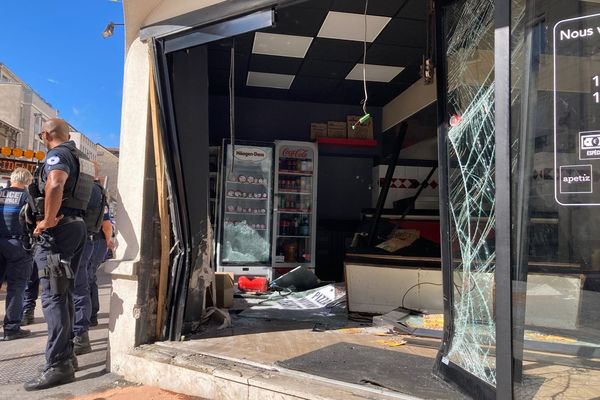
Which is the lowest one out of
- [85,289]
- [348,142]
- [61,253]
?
[85,289]

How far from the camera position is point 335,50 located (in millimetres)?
5887

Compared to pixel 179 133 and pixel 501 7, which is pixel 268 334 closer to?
pixel 179 133

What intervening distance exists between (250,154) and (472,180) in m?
5.38

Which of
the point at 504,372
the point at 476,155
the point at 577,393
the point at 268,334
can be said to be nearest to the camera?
the point at 504,372

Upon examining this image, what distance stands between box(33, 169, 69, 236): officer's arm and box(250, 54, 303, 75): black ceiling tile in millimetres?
3653

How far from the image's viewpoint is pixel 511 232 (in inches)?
89.6

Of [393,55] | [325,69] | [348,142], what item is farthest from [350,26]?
[348,142]

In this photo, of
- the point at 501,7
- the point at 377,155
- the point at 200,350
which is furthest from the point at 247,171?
Result: the point at 501,7

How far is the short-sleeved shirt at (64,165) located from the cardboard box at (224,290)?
6.83 ft

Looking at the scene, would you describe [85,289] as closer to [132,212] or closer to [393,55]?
[132,212]

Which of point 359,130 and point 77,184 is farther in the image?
point 359,130

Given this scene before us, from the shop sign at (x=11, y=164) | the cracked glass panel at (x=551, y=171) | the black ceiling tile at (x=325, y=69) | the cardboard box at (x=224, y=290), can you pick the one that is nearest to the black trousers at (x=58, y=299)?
the cardboard box at (x=224, y=290)

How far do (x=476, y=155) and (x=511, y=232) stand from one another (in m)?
0.56

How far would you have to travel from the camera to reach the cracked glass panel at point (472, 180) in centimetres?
251
